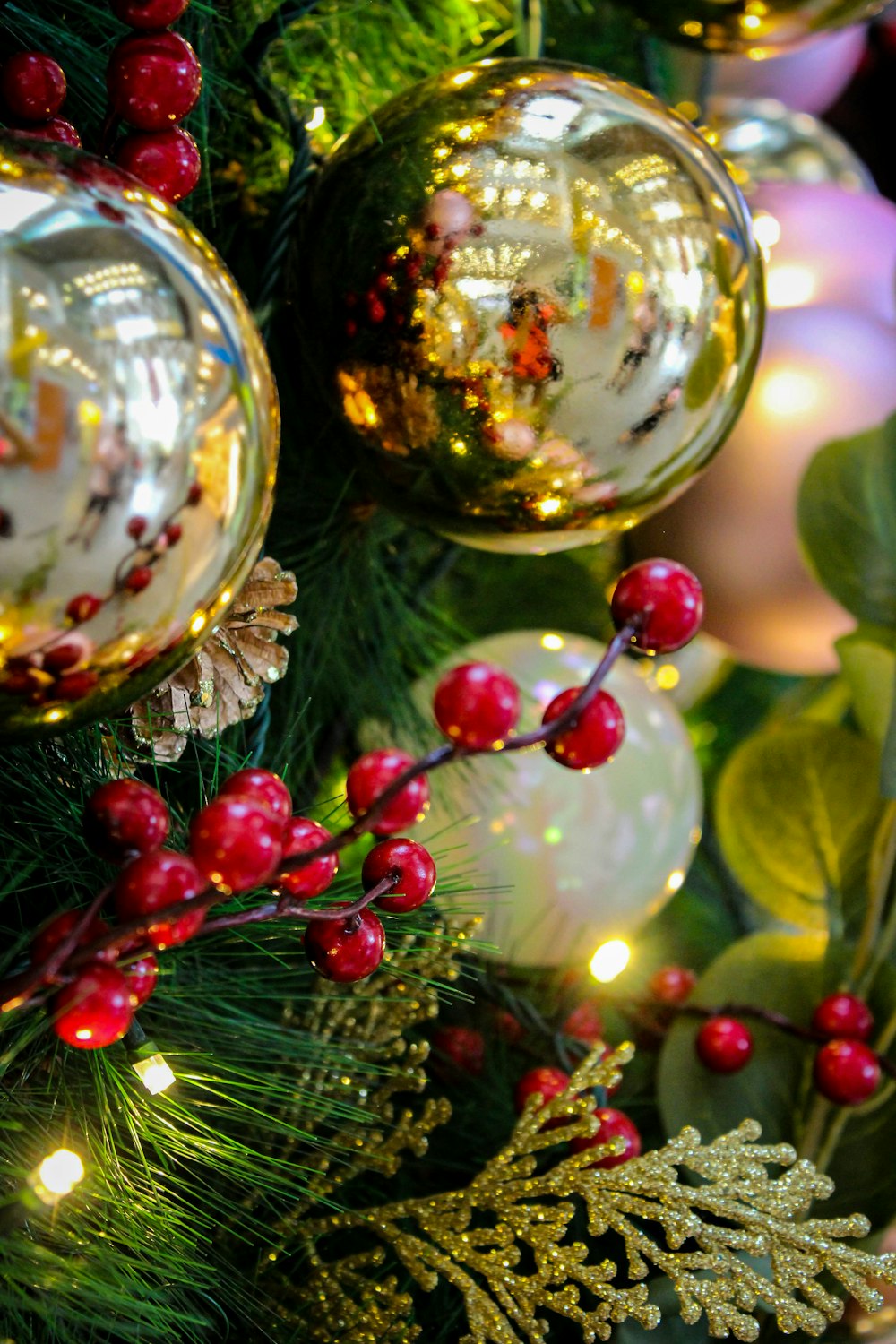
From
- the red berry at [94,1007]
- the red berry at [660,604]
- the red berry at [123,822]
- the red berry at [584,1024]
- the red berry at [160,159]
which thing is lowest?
the red berry at [584,1024]

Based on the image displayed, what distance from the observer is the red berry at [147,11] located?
304mm

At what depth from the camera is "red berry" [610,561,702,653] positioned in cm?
25

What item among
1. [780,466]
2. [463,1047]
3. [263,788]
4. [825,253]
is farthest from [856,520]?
[263,788]

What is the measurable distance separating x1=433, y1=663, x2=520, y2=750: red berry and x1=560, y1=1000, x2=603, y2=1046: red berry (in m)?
0.35

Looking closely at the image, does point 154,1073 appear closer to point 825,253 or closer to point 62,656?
point 62,656

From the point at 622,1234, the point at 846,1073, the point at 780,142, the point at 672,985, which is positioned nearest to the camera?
the point at 622,1234

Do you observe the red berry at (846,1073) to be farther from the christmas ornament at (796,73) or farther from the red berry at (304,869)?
the christmas ornament at (796,73)

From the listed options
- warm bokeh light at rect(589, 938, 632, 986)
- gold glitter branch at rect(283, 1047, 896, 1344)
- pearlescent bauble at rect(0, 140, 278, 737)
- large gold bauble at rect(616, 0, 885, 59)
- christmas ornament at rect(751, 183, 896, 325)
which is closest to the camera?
pearlescent bauble at rect(0, 140, 278, 737)

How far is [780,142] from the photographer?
86cm

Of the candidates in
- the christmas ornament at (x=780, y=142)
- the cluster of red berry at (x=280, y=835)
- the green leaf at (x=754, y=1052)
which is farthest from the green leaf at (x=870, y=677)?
the christmas ornament at (x=780, y=142)

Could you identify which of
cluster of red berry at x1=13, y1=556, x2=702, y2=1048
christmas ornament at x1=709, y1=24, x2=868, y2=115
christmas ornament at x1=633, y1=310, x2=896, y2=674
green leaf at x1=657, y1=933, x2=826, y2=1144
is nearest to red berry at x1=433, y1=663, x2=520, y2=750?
cluster of red berry at x1=13, y1=556, x2=702, y2=1048

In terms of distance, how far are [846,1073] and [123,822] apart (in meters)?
0.34

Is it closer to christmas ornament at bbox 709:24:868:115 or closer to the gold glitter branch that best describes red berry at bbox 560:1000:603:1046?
the gold glitter branch

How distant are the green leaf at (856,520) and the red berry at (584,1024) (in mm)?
232
